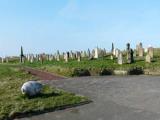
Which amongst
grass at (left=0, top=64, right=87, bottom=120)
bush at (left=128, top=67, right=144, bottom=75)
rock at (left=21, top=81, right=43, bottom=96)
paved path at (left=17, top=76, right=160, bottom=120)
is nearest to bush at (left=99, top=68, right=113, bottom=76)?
bush at (left=128, top=67, right=144, bottom=75)

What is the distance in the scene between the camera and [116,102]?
17453mm

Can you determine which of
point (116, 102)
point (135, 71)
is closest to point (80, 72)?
point (135, 71)

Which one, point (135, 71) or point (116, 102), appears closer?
point (116, 102)

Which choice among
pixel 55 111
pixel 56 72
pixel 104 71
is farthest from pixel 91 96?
pixel 56 72

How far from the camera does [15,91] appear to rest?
21375mm

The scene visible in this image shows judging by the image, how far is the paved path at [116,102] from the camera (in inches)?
600

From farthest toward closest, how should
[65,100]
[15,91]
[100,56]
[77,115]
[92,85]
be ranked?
1. [100,56]
2. [92,85]
3. [15,91]
4. [65,100]
5. [77,115]

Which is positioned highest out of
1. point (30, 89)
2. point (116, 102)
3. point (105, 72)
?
point (105, 72)

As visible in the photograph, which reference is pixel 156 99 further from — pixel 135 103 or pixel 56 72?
pixel 56 72

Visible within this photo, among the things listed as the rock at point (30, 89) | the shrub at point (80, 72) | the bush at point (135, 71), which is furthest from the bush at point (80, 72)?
the rock at point (30, 89)

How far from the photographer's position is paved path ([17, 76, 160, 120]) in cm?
1525

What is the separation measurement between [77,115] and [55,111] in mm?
1398

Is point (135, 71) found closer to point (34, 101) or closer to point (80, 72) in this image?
point (80, 72)

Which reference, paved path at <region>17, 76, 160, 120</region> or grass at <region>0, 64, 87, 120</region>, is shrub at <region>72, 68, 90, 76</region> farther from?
grass at <region>0, 64, 87, 120</region>
